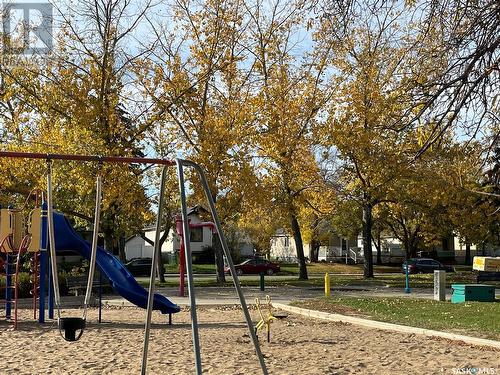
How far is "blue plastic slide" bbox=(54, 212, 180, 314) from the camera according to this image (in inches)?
573

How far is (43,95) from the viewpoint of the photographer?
80.9ft

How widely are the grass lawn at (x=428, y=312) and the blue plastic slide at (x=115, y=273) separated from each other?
4.44 metres

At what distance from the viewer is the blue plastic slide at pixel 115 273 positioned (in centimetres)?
1456

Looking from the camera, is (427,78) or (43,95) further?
(43,95)

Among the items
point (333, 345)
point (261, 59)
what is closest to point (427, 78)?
point (333, 345)

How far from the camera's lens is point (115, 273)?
15289mm

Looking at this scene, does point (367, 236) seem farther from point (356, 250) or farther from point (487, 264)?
point (356, 250)

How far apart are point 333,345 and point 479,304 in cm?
876

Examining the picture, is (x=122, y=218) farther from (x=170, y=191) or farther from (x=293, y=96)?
(x=293, y=96)

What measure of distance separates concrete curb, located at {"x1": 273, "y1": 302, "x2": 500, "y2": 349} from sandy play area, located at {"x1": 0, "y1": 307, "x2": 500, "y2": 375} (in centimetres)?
22

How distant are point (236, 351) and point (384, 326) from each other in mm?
4141

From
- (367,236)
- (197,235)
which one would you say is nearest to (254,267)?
(367,236)

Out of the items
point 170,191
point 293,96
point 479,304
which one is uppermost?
point 293,96

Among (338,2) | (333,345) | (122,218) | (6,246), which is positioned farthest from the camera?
(122,218)
